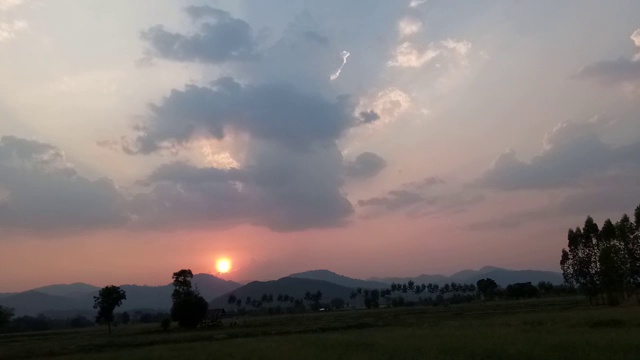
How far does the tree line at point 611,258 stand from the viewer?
8350 cm

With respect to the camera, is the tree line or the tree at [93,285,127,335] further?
the tree at [93,285,127,335]

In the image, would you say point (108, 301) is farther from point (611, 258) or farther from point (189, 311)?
point (611, 258)

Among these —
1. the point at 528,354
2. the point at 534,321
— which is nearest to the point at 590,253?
the point at 534,321

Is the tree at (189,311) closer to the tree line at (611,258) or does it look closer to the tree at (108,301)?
the tree at (108,301)

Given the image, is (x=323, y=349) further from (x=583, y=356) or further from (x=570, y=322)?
(x=570, y=322)

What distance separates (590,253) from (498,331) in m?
60.7

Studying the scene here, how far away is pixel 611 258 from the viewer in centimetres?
8331

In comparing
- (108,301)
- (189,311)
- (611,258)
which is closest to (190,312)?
(189,311)

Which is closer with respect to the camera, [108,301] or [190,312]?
[190,312]

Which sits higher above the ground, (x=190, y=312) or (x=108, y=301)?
(x=108, y=301)

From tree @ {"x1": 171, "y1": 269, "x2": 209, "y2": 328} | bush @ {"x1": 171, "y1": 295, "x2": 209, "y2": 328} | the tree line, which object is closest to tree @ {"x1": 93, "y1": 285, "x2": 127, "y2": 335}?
tree @ {"x1": 171, "y1": 269, "x2": 209, "y2": 328}

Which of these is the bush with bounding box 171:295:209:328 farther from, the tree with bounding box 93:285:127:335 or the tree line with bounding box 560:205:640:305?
the tree line with bounding box 560:205:640:305

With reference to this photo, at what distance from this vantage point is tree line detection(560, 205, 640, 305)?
83.5 m

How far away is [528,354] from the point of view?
2953cm
